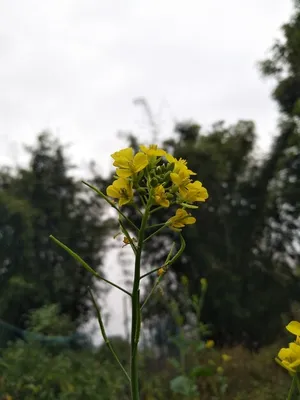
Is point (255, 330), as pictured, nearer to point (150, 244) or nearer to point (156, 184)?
point (150, 244)

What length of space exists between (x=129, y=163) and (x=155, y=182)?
50mm

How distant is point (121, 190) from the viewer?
842 mm

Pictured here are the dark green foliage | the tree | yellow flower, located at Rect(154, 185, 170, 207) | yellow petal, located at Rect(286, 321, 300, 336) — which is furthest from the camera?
the tree

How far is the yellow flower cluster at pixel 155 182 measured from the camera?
0.82 meters

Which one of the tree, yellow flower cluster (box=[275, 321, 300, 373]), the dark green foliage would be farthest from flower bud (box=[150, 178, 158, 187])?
the tree

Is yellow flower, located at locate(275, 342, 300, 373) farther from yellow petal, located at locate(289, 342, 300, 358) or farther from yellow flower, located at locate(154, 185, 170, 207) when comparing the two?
yellow flower, located at locate(154, 185, 170, 207)

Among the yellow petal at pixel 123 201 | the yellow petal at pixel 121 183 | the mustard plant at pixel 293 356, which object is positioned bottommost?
the mustard plant at pixel 293 356

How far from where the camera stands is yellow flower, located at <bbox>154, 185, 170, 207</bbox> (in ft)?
2.63

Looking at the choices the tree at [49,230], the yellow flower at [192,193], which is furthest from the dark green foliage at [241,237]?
the yellow flower at [192,193]

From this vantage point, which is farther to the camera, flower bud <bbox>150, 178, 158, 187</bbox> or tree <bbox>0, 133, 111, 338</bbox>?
tree <bbox>0, 133, 111, 338</bbox>

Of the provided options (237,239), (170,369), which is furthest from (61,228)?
(170,369)

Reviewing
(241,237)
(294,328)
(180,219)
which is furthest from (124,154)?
(241,237)

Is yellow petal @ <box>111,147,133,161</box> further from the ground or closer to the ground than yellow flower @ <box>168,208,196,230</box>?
further from the ground

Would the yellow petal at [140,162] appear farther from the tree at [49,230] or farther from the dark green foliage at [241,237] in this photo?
the tree at [49,230]
